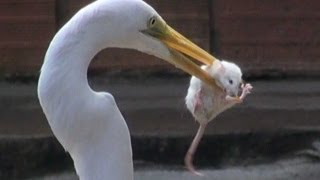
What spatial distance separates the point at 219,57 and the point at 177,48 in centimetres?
424

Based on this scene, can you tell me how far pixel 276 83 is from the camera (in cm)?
729

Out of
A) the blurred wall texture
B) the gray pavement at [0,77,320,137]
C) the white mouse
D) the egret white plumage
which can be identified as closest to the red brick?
the blurred wall texture

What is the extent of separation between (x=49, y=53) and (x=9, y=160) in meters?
3.69

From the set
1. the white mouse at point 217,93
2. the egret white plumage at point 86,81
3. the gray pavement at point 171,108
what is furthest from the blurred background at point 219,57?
the egret white plumage at point 86,81

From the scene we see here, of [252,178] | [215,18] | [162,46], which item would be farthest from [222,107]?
[215,18]

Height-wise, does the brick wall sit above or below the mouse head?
below

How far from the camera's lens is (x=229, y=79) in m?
3.54

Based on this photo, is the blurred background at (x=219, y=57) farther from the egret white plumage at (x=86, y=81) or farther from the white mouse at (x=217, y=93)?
the egret white plumage at (x=86, y=81)

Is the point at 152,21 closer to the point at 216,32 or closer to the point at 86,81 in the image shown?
the point at 86,81

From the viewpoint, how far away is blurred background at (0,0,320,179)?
662 centimetres

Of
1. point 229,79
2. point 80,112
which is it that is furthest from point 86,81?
point 229,79

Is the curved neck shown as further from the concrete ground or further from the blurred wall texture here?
the blurred wall texture

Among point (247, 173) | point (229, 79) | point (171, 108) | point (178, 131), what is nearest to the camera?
point (229, 79)

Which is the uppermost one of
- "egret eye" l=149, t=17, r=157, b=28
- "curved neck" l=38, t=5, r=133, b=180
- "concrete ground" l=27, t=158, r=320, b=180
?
"egret eye" l=149, t=17, r=157, b=28
